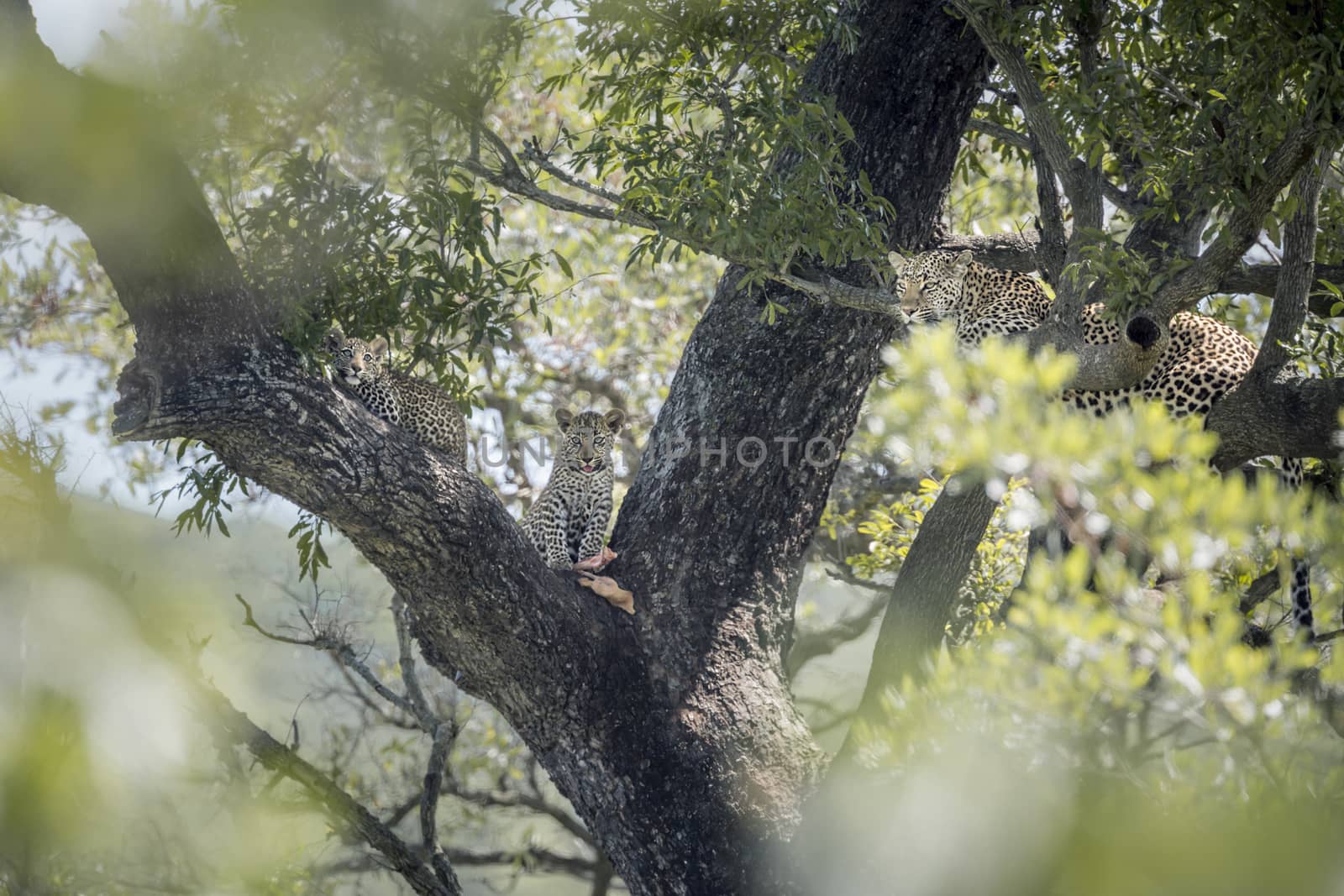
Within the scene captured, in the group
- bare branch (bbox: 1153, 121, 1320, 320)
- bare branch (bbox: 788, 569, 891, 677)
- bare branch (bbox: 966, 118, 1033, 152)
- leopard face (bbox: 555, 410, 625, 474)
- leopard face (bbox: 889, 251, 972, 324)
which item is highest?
bare branch (bbox: 788, 569, 891, 677)

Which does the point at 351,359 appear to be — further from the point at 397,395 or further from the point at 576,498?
the point at 576,498

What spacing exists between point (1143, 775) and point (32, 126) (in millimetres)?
3566

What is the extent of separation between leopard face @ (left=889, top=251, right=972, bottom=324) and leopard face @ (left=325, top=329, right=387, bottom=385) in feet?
9.35

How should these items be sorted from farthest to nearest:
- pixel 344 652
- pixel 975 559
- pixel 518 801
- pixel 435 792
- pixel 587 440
→ pixel 518 801 < pixel 975 559 < pixel 344 652 < pixel 435 792 < pixel 587 440

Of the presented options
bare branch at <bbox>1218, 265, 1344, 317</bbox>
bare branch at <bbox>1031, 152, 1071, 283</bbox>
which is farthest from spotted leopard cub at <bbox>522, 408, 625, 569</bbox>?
bare branch at <bbox>1218, 265, 1344, 317</bbox>

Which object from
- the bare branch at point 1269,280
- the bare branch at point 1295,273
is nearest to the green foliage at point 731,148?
the bare branch at point 1295,273

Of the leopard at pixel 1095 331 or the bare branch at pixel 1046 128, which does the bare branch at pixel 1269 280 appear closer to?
the leopard at pixel 1095 331

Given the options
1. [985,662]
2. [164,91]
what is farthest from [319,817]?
[985,662]

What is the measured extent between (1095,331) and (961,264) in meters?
0.88

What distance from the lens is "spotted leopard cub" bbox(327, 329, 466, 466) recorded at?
5.49m

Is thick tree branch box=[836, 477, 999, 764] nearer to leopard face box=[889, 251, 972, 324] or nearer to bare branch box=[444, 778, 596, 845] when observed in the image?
leopard face box=[889, 251, 972, 324]

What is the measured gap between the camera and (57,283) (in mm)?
8930

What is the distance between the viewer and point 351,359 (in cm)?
549

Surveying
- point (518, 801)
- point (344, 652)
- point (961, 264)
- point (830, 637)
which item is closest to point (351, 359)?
point (344, 652)
